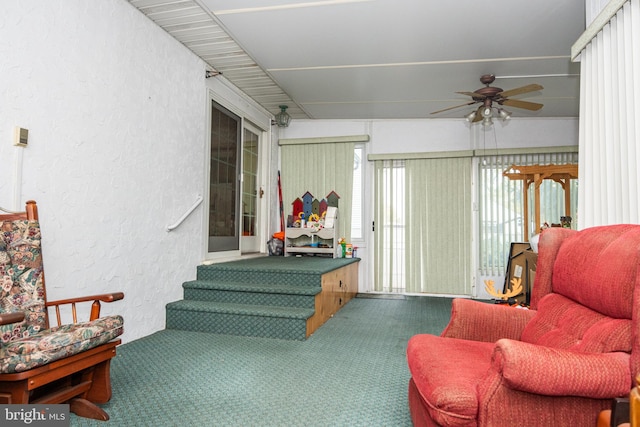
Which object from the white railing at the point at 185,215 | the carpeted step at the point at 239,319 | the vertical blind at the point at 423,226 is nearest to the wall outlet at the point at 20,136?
the white railing at the point at 185,215

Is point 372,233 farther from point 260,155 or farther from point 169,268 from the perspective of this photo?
point 169,268

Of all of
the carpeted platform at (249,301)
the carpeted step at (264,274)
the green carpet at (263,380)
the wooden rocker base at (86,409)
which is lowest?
the green carpet at (263,380)

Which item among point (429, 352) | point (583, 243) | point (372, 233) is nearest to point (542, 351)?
point (429, 352)

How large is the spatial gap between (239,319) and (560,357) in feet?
8.79

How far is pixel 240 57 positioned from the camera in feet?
13.1

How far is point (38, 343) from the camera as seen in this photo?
1581 mm

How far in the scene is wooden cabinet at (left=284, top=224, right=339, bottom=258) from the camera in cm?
538

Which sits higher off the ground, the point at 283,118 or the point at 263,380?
the point at 283,118

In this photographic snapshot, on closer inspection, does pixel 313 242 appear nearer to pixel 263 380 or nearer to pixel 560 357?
pixel 263 380

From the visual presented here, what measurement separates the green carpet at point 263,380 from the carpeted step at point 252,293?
36 centimetres

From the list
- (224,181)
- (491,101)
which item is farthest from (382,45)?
(224,181)

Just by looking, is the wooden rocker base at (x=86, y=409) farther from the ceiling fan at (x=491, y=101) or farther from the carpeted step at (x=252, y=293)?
the ceiling fan at (x=491, y=101)

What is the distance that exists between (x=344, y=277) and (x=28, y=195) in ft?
10.9

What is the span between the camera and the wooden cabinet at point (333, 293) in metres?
3.56
